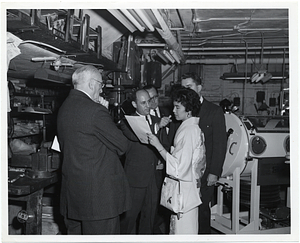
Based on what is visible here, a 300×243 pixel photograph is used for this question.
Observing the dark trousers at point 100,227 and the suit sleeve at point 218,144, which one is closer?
the dark trousers at point 100,227

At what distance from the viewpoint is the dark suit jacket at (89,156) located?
2340mm

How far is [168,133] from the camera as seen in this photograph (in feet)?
12.8

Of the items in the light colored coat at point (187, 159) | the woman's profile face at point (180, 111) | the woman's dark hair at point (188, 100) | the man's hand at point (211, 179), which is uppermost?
the woman's dark hair at point (188, 100)

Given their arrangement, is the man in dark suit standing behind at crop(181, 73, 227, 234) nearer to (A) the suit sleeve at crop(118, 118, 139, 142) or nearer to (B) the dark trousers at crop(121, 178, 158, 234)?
(B) the dark trousers at crop(121, 178, 158, 234)

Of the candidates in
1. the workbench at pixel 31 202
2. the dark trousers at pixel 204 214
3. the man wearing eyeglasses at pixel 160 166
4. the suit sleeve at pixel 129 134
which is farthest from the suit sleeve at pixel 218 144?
the workbench at pixel 31 202

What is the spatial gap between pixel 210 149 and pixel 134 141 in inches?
33.2

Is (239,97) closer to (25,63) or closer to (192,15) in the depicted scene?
(192,15)

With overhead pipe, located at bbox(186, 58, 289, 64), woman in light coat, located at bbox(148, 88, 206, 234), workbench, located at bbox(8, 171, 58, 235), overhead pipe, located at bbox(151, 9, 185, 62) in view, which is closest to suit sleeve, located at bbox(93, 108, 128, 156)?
woman in light coat, located at bbox(148, 88, 206, 234)

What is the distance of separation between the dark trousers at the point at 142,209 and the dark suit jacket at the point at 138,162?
3.7 inches

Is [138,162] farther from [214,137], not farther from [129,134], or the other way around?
[214,137]

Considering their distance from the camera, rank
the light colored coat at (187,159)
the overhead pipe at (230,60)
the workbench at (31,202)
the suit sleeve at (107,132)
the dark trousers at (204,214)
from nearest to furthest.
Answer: the suit sleeve at (107,132)
the light colored coat at (187,159)
the workbench at (31,202)
the dark trousers at (204,214)
the overhead pipe at (230,60)

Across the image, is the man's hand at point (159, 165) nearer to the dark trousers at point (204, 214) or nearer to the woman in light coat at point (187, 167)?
the dark trousers at point (204, 214)

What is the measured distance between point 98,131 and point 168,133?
1679mm

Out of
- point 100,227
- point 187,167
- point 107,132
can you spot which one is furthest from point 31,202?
point 187,167
